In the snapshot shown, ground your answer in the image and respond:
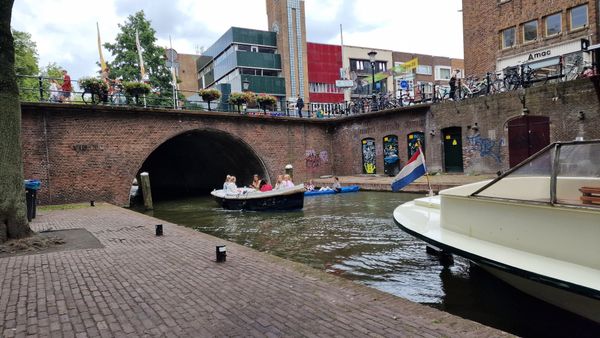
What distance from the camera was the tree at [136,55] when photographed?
122ft

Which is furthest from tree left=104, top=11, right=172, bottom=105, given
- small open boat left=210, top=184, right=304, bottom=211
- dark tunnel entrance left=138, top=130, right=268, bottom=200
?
small open boat left=210, top=184, right=304, bottom=211

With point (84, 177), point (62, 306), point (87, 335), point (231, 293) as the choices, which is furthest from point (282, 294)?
point (84, 177)

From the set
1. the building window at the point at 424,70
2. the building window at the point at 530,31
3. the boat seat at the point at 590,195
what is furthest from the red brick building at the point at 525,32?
the building window at the point at 424,70

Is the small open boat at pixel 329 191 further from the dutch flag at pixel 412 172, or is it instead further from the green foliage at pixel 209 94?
the dutch flag at pixel 412 172

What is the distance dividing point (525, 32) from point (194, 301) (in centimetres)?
2779

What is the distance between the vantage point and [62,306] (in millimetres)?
4199

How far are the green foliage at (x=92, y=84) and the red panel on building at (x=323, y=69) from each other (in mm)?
33074

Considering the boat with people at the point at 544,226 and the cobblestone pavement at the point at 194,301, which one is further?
the boat with people at the point at 544,226

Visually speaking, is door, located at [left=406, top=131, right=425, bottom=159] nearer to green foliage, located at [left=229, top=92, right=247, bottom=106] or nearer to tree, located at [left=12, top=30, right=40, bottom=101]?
green foliage, located at [left=229, top=92, right=247, bottom=106]

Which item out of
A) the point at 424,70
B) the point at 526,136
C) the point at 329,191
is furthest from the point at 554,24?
the point at 424,70

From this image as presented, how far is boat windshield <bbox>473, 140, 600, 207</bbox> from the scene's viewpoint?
157 inches

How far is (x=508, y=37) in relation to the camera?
2656 centimetres

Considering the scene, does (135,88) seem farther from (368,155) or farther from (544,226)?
(544,226)

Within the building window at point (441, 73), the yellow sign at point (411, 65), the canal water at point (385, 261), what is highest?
the building window at point (441, 73)
